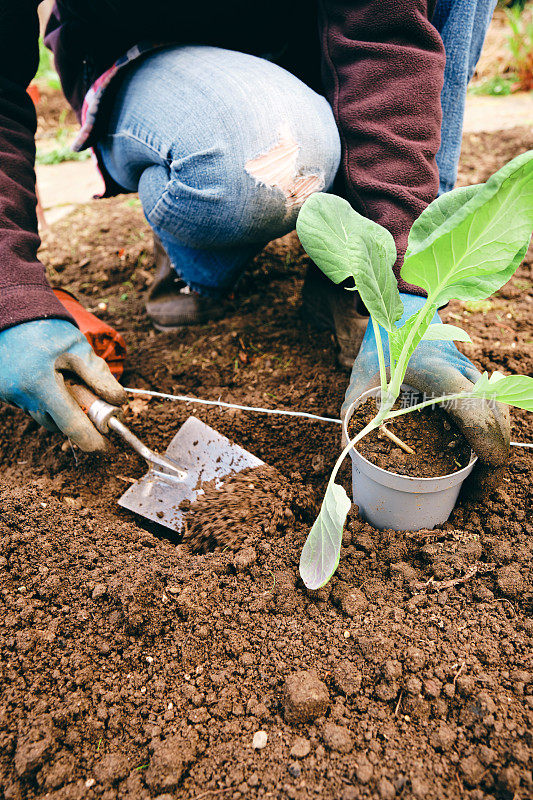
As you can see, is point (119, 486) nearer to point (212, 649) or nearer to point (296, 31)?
point (212, 649)

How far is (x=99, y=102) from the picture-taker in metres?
1.51

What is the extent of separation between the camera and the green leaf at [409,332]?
0.98 meters

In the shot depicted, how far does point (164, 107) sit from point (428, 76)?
0.67 m

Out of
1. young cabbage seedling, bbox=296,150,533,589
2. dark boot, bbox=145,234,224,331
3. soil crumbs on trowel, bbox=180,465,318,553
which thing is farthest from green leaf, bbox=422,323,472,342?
dark boot, bbox=145,234,224,331

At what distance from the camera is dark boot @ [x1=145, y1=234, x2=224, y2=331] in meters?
1.88

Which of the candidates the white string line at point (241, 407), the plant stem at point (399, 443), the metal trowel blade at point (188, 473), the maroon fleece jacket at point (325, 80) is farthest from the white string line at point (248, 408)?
the maroon fleece jacket at point (325, 80)

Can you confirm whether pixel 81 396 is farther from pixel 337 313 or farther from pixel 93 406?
pixel 337 313

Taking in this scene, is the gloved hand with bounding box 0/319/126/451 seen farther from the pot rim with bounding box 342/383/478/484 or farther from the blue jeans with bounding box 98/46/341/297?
the pot rim with bounding box 342/383/478/484

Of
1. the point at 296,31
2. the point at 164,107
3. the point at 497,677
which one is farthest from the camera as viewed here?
the point at 296,31

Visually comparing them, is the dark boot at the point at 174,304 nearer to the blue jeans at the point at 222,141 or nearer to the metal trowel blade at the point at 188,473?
the blue jeans at the point at 222,141

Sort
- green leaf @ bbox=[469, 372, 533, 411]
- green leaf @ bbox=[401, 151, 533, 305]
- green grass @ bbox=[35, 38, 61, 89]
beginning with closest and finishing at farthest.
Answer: green leaf @ bbox=[401, 151, 533, 305] < green leaf @ bbox=[469, 372, 533, 411] < green grass @ bbox=[35, 38, 61, 89]

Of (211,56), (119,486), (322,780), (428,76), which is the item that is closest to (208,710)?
(322,780)

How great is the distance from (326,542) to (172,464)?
0.56 meters

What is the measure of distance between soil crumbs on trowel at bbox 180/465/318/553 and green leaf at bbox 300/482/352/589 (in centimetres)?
21
